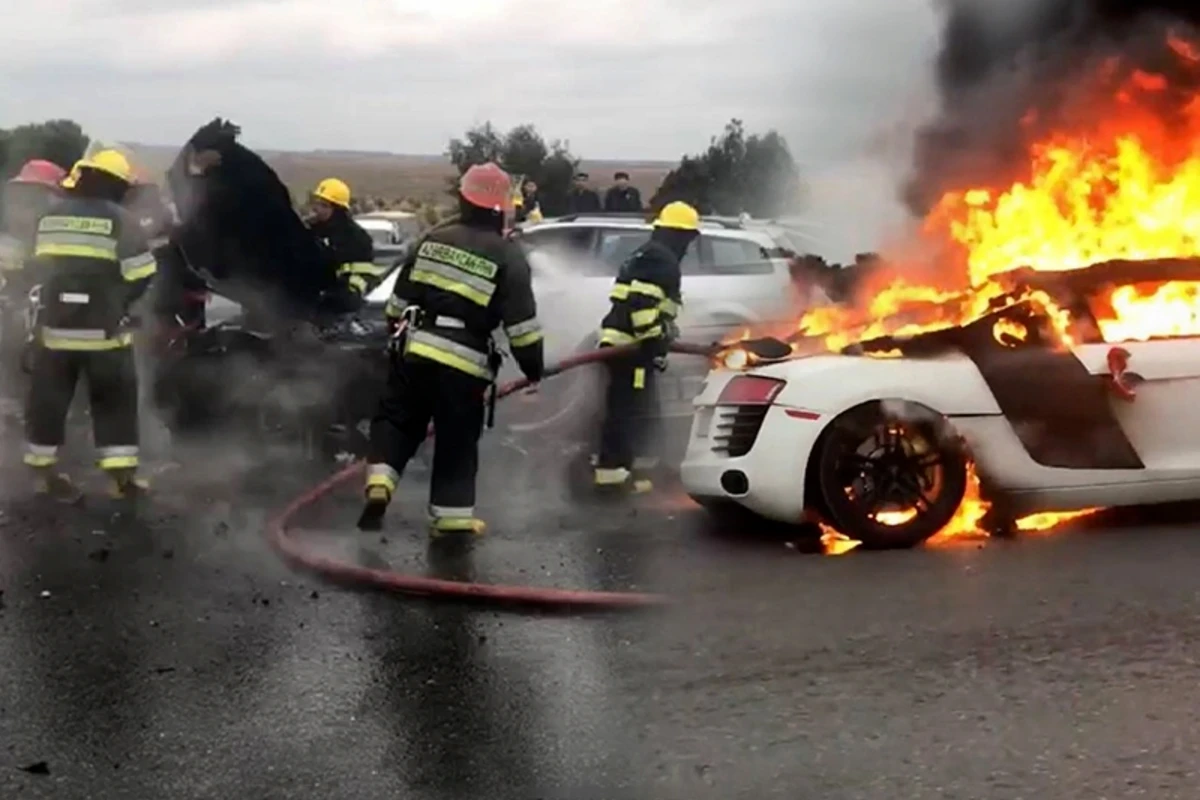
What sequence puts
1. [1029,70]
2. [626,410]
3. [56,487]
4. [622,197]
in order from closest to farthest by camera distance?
1. [56,487]
2. [626,410]
3. [1029,70]
4. [622,197]

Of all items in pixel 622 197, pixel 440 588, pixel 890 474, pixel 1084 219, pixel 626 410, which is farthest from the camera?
pixel 622 197

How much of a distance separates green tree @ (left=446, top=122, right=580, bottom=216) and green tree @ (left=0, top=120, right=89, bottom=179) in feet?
10.4

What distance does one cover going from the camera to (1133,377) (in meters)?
7.30

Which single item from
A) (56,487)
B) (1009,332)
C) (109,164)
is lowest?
(56,487)

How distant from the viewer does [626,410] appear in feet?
31.3

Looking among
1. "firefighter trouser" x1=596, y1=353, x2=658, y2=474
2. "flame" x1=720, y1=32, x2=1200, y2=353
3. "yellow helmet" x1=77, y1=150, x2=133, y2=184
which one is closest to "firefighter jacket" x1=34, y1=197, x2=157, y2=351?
"yellow helmet" x1=77, y1=150, x2=133, y2=184

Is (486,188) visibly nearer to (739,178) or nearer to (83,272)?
(83,272)

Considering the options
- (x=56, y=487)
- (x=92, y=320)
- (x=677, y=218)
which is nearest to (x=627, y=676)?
(x=677, y=218)

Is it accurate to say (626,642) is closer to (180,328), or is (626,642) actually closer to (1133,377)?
(1133,377)

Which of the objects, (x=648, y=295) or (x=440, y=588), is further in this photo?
(x=648, y=295)

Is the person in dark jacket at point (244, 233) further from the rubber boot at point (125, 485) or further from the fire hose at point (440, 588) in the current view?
the fire hose at point (440, 588)

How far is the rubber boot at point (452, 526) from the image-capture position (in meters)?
7.78

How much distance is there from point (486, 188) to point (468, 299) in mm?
549

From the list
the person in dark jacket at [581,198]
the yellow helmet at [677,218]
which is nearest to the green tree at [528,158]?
the person in dark jacket at [581,198]
